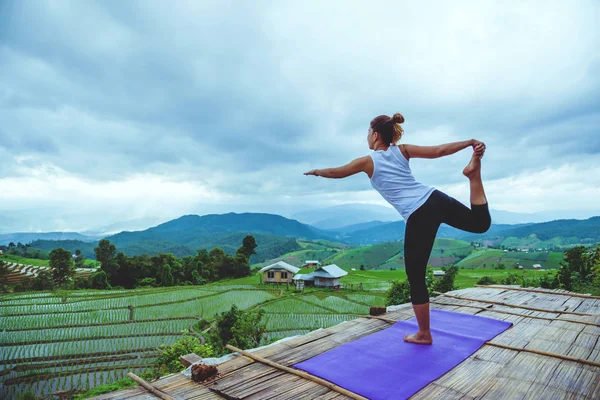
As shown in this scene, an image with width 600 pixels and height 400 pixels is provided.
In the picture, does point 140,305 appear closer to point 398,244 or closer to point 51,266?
point 51,266

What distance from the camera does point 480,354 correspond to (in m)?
2.82

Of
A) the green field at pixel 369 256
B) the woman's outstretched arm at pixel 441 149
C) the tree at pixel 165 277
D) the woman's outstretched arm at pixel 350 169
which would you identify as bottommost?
the green field at pixel 369 256

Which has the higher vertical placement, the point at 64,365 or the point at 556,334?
the point at 556,334

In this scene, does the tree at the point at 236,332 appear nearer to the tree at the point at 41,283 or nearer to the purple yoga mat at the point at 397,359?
the purple yoga mat at the point at 397,359

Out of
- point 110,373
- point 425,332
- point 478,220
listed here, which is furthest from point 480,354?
point 110,373

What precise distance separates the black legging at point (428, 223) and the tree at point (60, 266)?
31056mm

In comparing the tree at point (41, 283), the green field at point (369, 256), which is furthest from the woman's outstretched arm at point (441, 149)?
the green field at point (369, 256)

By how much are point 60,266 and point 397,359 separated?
3178cm

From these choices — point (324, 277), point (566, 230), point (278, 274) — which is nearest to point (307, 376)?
point (324, 277)

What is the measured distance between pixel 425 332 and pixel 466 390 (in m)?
0.84

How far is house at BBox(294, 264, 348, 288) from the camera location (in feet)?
87.0

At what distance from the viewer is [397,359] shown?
269cm

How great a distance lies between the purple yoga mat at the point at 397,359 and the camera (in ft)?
7.45

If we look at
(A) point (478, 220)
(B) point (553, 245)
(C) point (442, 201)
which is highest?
(C) point (442, 201)
